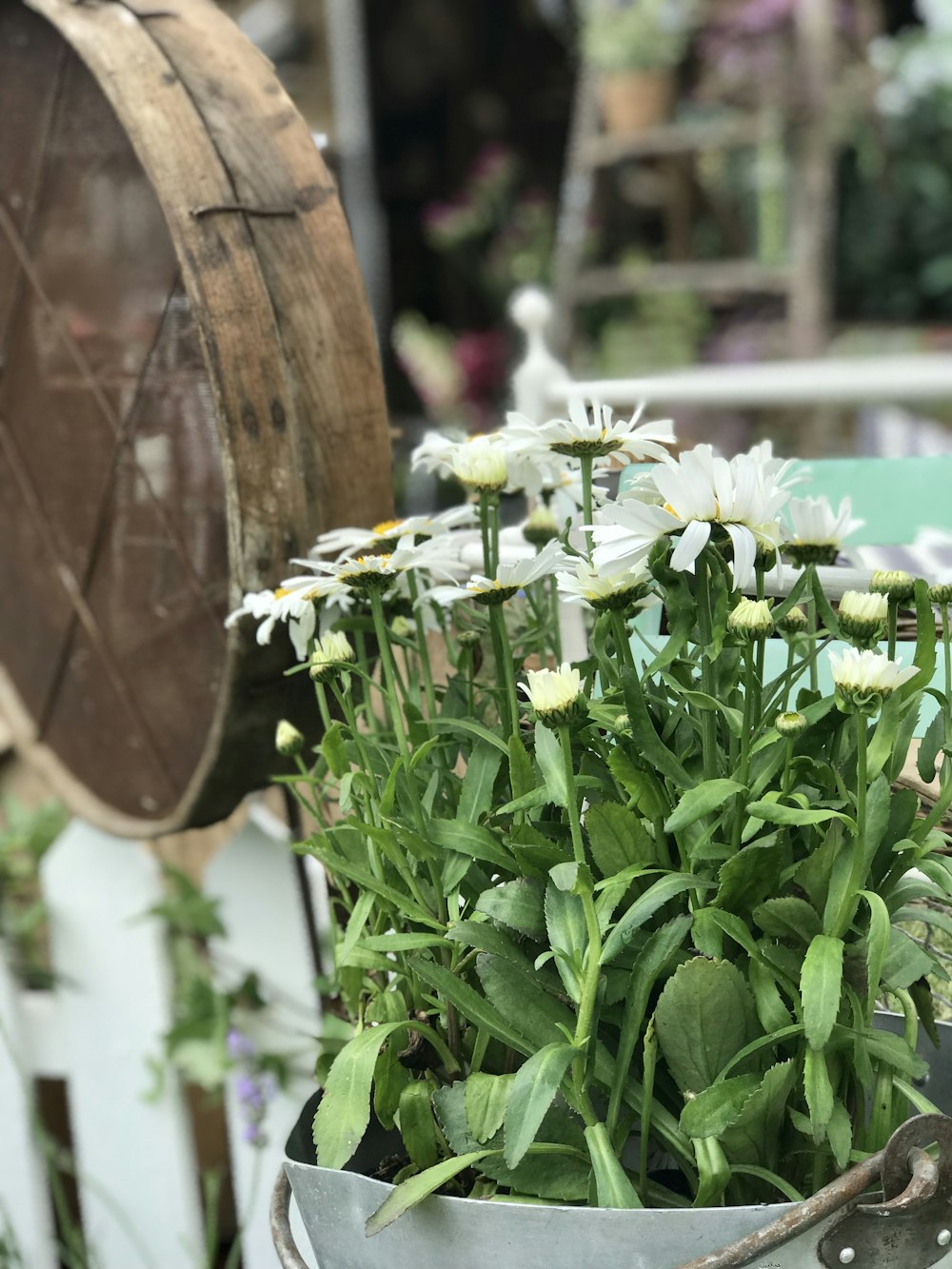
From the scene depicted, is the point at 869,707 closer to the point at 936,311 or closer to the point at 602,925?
the point at 602,925

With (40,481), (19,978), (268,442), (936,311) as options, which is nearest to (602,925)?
(268,442)

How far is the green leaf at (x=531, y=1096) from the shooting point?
59 centimetres

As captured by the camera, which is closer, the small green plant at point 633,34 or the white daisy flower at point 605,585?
the white daisy flower at point 605,585

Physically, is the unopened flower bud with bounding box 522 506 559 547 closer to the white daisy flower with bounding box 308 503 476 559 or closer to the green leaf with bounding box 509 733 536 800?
the white daisy flower with bounding box 308 503 476 559

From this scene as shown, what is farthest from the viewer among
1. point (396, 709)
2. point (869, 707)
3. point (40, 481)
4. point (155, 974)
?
point (155, 974)

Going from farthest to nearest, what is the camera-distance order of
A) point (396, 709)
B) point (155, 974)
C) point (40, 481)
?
point (155, 974) < point (40, 481) < point (396, 709)

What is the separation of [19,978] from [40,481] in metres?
0.74

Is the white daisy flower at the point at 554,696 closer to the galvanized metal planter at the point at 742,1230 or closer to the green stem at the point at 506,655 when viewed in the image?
the green stem at the point at 506,655

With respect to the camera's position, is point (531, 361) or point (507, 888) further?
point (531, 361)

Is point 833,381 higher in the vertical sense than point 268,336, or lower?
lower

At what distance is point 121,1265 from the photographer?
171 centimetres

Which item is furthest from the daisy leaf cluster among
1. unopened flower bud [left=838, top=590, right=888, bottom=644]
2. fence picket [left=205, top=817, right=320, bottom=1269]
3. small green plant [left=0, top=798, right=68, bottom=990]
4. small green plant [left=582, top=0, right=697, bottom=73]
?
small green plant [left=582, top=0, right=697, bottom=73]

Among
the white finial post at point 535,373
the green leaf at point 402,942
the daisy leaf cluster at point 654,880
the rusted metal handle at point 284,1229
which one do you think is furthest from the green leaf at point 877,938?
the white finial post at point 535,373

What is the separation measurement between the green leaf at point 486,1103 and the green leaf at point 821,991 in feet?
0.50
